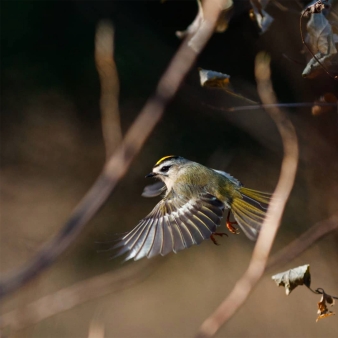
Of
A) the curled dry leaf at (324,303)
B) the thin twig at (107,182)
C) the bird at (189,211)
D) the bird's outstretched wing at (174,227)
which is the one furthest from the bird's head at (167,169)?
the thin twig at (107,182)

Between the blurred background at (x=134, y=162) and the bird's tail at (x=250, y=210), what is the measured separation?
1410mm

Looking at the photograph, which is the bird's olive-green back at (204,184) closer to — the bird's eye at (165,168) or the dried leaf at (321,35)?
the bird's eye at (165,168)

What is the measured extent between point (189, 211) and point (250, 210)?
0.58 ft

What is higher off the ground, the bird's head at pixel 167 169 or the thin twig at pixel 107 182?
the bird's head at pixel 167 169

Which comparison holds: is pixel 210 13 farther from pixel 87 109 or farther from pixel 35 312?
pixel 87 109

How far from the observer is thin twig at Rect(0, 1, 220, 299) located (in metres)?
0.67

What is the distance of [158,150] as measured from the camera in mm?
4691

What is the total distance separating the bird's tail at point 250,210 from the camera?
1605mm

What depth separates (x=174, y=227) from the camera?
161cm

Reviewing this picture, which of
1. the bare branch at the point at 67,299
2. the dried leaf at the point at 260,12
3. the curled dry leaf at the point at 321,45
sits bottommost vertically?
the bare branch at the point at 67,299

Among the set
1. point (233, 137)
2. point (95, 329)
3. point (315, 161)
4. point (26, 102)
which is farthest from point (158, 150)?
point (95, 329)

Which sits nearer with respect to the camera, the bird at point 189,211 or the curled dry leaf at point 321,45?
the curled dry leaf at point 321,45

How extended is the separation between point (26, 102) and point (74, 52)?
600mm

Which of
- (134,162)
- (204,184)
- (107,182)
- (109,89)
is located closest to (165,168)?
(204,184)
